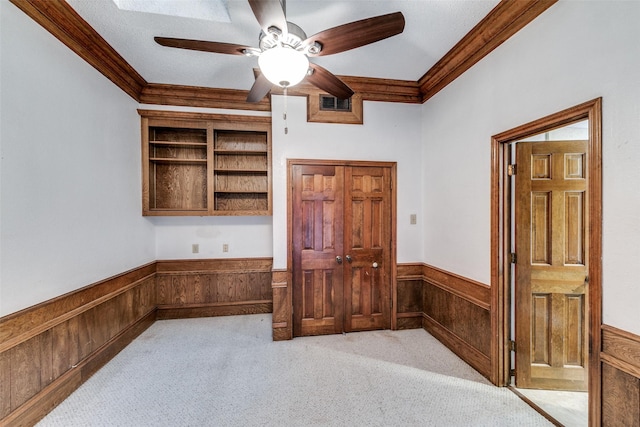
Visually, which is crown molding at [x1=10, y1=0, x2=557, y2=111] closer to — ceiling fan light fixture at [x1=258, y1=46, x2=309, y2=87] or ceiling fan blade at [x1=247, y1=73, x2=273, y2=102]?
ceiling fan blade at [x1=247, y1=73, x2=273, y2=102]

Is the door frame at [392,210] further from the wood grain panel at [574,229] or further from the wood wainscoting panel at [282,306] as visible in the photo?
the wood grain panel at [574,229]

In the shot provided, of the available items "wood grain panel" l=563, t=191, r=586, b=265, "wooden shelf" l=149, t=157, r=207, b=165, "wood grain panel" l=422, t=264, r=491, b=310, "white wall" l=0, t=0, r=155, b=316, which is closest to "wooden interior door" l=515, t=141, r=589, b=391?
"wood grain panel" l=563, t=191, r=586, b=265

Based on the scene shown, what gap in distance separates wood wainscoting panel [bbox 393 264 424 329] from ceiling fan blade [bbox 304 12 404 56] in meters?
2.35

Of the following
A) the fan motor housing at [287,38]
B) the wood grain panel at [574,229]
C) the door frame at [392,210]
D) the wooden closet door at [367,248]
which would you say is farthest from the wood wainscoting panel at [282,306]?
the wood grain panel at [574,229]

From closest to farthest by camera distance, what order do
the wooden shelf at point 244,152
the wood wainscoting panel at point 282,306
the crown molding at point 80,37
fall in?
the crown molding at point 80,37, the wood wainscoting panel at point 282,306, the wooden shelf at point 244,152

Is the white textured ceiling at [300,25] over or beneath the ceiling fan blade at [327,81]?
over

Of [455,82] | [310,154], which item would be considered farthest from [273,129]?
[455,82]

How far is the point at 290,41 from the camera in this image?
1670mm

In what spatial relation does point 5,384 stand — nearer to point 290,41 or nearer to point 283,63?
point 283,63

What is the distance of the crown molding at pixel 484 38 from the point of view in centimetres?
177

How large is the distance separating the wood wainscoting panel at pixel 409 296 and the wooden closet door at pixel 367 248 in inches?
5.1

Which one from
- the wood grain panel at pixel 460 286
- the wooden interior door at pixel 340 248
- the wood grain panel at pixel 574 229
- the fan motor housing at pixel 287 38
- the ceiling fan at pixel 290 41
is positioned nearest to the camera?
the ceiling fan at pixel 290 41

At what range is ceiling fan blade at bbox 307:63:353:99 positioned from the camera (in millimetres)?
1886

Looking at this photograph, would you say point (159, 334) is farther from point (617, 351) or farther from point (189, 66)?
point (617, 351)
